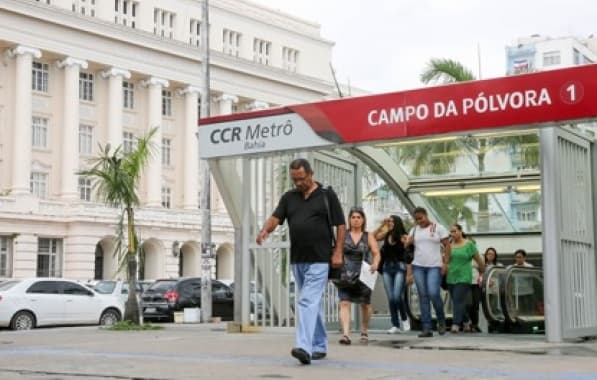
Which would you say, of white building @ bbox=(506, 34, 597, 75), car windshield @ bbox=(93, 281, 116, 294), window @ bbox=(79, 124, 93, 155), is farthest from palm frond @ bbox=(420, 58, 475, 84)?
white building @ bbox=(506, 34, 597, 75)

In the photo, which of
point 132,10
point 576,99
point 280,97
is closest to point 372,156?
point 576,99

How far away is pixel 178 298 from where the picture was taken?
102 feet

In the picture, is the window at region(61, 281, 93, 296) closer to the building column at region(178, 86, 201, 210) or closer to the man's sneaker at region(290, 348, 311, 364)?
the man's sneaker at region(290, 348, 311, 364)

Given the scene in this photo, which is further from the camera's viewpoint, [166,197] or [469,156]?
[166,197]

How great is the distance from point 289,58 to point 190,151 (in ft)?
45.4

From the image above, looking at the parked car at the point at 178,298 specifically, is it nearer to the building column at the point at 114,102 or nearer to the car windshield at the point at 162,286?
the car windshield at the point at 162,286

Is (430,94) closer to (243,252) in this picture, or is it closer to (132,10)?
(243,252)

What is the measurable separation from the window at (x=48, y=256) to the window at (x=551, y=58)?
229 ft

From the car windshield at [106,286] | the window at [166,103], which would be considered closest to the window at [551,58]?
the window at [166,103]

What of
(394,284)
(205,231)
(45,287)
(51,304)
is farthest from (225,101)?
(394,284)

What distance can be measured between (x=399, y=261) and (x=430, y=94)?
253cm

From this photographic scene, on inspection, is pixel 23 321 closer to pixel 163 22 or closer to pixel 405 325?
pixel 405 325

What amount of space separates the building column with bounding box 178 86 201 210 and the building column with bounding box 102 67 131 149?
6.81m

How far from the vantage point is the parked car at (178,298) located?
3058 centimetres
